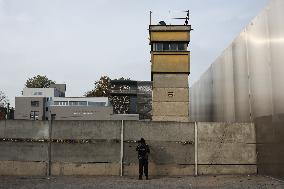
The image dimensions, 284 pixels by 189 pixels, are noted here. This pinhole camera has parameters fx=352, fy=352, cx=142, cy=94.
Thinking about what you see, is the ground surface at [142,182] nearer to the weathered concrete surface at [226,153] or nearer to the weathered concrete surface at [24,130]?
the weathered concrete surface at [226,153]

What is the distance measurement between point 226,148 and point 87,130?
16.7 feet

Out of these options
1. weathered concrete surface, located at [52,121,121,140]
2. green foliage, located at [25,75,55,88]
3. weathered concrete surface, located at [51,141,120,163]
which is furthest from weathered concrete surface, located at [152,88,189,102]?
green foliage, located at [25,75,55,88]

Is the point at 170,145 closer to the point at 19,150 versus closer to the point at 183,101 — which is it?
the point at 19,150

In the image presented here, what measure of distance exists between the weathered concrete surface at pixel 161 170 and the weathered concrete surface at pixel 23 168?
3006mm

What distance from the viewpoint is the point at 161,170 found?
12602 millimetres

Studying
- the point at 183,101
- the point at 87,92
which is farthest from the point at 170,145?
the point at 87,92

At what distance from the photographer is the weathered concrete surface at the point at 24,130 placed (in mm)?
12836

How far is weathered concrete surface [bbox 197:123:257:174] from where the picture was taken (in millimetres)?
12664

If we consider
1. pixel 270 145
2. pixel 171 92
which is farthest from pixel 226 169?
pixel 171 92

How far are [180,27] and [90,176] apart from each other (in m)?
18.1

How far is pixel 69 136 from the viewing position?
12.8 m

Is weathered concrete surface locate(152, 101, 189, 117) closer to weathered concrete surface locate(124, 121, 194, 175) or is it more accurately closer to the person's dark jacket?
weathered concrete surface locate(124, 121, 194, 175)

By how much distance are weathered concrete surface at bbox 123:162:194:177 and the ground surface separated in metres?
0.72

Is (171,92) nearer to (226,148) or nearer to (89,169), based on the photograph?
(226,148)
